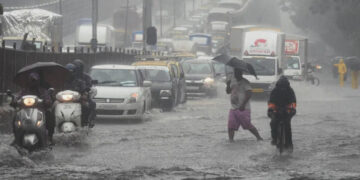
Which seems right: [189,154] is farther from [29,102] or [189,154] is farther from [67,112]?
[29,102]

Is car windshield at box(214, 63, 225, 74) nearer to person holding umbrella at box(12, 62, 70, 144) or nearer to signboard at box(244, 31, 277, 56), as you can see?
signboard at box(244, 31, 277, 56)

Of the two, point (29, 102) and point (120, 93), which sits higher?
point (29, 102)

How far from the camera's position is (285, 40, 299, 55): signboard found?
52.3 m

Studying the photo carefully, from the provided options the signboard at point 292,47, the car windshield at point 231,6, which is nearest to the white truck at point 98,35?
the signboard at point 292,47

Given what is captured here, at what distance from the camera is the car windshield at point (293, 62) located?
4885cm

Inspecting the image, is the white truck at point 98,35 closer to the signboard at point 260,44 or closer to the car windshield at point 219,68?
the car windshield at point 219,68

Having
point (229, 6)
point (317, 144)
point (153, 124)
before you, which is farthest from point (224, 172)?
point (229, 6)

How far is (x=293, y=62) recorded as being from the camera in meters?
49.2

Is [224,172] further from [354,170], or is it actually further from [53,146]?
[53,146]

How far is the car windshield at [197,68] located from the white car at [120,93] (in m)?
13.5

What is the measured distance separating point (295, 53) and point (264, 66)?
52.7 ft

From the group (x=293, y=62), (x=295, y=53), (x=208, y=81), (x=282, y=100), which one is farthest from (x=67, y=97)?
(x=295, y=53)

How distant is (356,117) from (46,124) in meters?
13.3

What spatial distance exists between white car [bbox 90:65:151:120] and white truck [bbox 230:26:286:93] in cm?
1223
